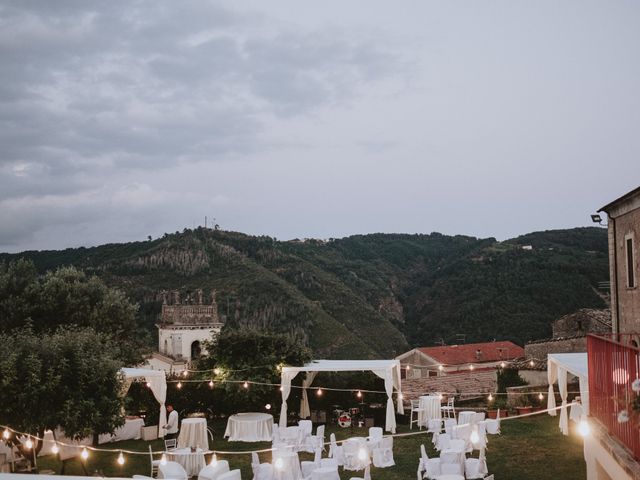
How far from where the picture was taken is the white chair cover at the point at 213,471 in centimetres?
1166

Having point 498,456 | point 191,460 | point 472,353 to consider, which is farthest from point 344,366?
point 472,353

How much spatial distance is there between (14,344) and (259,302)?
40.9 meters

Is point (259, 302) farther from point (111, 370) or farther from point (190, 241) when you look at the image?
point (111, 370)

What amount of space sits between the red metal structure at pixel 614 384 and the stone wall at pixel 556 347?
2448cm

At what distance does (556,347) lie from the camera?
3192 centimetres

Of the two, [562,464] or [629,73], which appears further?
[629,73]

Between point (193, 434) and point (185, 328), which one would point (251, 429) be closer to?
point (193, 434)

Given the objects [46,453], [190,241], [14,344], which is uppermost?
[190,241]

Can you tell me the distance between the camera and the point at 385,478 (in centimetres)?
1327

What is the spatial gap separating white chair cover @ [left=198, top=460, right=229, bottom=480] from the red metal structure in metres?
7.36

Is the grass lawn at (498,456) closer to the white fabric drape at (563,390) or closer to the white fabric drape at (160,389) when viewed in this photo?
the white fabric drape at (563,390)

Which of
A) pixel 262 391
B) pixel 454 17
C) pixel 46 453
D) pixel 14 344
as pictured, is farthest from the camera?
pixel 262 391

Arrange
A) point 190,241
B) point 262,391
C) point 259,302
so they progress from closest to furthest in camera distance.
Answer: point 262,391 → point 259,302 → point 190,241

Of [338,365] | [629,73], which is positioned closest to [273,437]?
[338,365]
